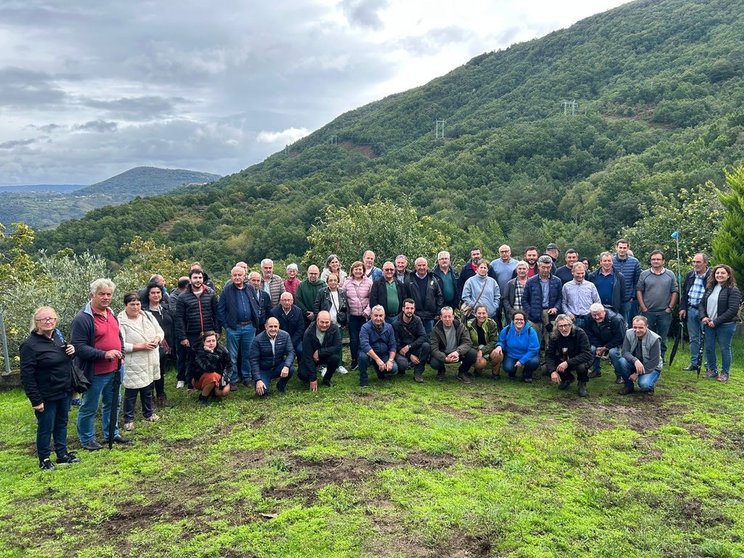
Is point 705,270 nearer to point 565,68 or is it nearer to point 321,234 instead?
point 321,234

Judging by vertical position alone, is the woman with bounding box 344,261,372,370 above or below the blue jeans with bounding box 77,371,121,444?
above

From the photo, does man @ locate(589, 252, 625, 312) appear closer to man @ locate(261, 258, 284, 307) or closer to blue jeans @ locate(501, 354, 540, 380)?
blue jeans @ locate(501, 354, 540, 380)

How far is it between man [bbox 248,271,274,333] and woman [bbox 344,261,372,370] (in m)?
1.25

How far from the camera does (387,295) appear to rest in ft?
28.6

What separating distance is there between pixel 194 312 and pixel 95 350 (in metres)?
1.97

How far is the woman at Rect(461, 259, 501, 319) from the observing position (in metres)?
8.98

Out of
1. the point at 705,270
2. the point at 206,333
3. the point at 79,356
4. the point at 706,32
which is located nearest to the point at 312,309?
the point at 206,333

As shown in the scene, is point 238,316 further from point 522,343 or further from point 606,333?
point 606,333

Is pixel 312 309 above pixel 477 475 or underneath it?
above

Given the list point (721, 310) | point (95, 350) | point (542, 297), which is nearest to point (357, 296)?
point (542, 297)

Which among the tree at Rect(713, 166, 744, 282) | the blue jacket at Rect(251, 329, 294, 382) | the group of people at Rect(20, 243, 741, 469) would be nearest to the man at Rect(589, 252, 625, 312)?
the group of people at Rect(20, 243, 741, 469)

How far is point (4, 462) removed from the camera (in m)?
5.88

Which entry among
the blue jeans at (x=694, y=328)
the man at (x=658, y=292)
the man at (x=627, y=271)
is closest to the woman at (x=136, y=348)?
the man at (x=627, y=271)

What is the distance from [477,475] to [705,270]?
586cm
